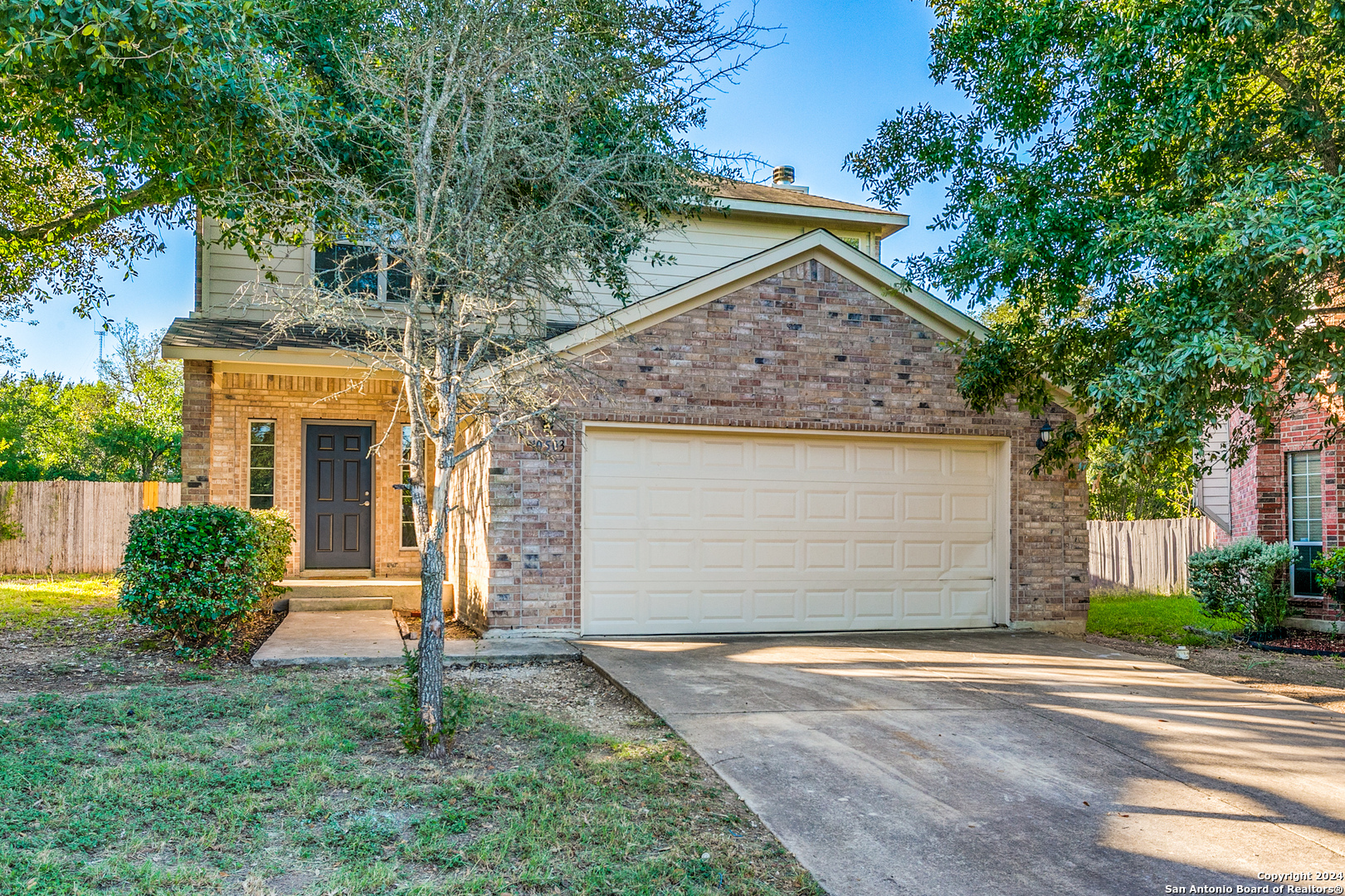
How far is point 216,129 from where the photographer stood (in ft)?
24.8

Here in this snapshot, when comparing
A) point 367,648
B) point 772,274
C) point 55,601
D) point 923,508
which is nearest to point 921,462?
point 923,508

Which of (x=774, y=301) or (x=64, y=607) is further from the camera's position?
(x=64, y=607)

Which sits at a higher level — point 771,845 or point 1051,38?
point 1051,38

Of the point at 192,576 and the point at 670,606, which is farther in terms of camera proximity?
the point at 670,606

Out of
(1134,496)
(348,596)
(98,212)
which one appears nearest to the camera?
(98,212)

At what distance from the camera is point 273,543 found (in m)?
9.92

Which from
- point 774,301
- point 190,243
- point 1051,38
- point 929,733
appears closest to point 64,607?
point 190,243

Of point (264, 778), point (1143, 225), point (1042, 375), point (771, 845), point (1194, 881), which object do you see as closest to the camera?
point (1194, 881)

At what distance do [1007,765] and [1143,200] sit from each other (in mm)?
5087

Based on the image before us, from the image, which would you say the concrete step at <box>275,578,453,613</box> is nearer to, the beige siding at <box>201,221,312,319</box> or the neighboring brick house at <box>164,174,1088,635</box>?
the neighboring brick house at <box>164,174,1088,635</box>

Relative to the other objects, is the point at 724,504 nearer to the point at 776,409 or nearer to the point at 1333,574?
the point at 776,409

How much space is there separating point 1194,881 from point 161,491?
18.7m

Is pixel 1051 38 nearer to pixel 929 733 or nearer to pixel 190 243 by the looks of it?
pixel 929 733

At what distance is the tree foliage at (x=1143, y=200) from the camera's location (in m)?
6.73
